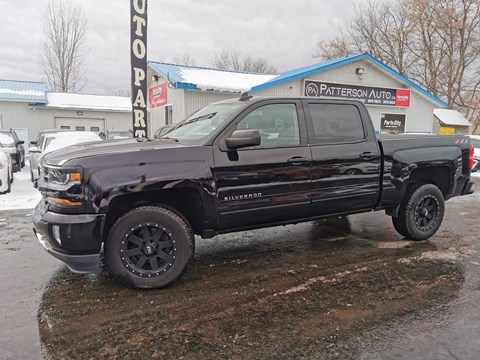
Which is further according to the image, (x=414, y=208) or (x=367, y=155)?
(x=414, y=208)

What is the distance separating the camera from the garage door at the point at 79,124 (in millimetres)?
26827

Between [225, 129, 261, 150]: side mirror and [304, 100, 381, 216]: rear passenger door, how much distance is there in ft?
3.04

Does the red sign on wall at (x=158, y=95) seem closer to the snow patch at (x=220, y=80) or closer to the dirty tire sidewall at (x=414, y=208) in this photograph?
the snow patch at (x=220, y=80)

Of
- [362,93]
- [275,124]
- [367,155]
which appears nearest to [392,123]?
[362,93]

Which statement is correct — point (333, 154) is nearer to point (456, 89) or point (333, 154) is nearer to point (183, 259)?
point (183, 259)

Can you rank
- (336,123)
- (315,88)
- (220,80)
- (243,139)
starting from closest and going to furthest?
(243,139) → (336,123) → (220,80) → (315,88)

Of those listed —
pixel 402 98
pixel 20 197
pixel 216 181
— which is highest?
pixel 402 98

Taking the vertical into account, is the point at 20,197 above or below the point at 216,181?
below

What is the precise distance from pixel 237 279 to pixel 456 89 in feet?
130

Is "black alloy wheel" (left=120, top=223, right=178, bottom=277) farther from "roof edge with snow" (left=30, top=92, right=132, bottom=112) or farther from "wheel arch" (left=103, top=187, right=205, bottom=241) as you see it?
"roof edge with snow" (left=30, top=92, right=132, bottom=112)

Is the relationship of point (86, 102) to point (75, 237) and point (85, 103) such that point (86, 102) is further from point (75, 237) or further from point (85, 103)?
point (75, 237)

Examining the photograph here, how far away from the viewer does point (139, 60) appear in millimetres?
11086

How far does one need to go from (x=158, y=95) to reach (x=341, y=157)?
49.7 feet

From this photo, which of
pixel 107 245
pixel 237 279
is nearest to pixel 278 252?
pixel 237 279
